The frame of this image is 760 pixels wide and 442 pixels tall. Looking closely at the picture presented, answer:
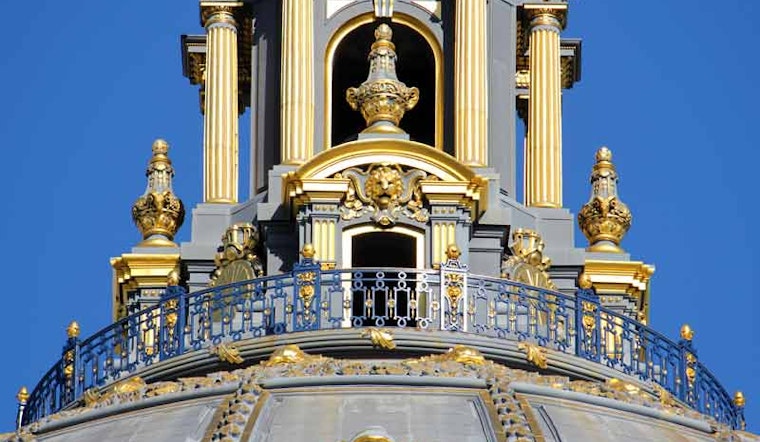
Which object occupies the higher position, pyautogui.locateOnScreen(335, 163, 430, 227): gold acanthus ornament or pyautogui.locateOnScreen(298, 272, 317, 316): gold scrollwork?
A: pyautogui.locateOnScreen(335, 163, 430, 227): gold acanthus ornament

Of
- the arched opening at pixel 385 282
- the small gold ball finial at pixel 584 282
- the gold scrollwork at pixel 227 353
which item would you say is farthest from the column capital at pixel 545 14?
the gold scrollwork at pixel 227 353

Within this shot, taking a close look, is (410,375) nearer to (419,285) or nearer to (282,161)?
(419,285)

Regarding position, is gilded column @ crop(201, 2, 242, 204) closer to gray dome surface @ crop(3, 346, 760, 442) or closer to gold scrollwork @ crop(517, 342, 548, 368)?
gold scrollwork @ crop(517, 342, 548, 368)

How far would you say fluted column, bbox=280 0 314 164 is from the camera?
8050cm

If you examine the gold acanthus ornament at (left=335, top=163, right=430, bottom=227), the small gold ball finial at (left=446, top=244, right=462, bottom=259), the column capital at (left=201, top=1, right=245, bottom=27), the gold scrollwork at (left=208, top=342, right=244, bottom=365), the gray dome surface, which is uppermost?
the column capital at (left=201, top=1, right=245, bottom=27)

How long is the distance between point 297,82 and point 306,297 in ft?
29.8

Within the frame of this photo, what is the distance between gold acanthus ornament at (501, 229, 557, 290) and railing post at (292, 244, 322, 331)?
221 inches

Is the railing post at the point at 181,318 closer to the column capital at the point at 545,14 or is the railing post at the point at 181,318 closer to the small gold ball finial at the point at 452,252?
the small gold ball finial at the point at 452,252

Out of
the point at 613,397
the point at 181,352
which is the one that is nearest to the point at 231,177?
the point at 181,352

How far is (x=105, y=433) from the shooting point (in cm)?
6825

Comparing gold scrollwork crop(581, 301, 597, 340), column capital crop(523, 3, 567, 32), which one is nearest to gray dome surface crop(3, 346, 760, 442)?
gold scrollwork crop(581, 301, 597, 340)

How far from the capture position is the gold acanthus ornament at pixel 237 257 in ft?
257

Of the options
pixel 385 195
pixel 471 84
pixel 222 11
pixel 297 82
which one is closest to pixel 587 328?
pixel 385 195

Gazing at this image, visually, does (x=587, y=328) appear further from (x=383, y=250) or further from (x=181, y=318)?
(x=181, y=318)
